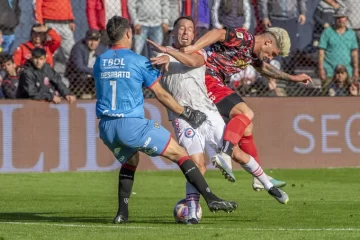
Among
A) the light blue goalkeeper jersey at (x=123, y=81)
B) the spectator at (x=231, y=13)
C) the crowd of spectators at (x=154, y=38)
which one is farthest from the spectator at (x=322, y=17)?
the light blue goalkeeper jersey at (x=123, y=81)

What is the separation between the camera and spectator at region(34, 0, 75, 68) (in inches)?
744

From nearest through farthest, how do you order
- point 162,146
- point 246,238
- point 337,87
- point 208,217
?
point 246,238
point 162,146
point 208,217
point 337,87

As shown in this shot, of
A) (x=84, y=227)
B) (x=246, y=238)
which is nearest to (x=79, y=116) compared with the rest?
(x=84, y=227)

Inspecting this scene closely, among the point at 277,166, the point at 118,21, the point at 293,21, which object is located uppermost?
the point at 118,21

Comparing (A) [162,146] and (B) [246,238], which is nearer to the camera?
(B) [246,238]

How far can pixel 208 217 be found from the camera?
12.2 m

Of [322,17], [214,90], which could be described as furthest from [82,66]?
[214,90]

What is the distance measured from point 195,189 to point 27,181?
7021 millimetres

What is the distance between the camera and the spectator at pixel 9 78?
1881 centimetres

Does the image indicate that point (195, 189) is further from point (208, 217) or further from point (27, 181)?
point (27, 181)

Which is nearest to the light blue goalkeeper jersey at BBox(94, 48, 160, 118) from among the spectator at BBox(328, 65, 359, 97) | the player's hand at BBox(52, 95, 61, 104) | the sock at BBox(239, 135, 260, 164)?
the sock at BBox(239, 135, 260, 164)

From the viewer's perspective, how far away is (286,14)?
1991 cm

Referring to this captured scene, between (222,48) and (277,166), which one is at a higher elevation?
(222,48)

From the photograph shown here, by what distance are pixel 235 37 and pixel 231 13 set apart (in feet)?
24.6
